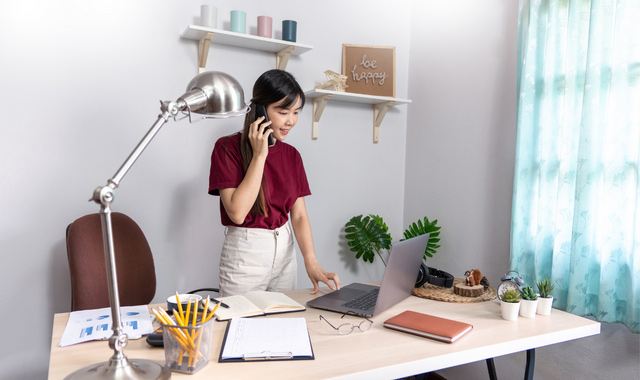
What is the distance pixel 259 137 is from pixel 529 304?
1.12 metres

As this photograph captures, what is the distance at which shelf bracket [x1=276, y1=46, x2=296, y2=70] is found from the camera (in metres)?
2.65

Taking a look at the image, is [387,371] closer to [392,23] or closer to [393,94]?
[393,94]

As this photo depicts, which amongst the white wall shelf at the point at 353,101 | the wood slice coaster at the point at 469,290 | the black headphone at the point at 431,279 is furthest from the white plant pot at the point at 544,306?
the white wall shelf at the point at 353,101

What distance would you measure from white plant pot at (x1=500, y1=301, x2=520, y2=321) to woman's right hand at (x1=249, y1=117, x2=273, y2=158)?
998 millimetres

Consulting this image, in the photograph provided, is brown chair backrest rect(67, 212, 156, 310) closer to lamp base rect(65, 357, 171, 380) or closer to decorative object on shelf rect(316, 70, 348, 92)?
lamp base rect(65, 357, 171, 380)

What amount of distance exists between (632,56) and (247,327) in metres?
1.77

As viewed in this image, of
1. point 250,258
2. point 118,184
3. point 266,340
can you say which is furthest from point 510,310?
point 118,184

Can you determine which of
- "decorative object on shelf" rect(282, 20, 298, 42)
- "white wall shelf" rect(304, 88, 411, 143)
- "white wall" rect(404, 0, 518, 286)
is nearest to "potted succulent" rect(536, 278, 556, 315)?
"white wall" rect(404, 0, 518, 286)

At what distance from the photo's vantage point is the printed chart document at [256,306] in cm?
143

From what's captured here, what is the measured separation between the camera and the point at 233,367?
3.54ft

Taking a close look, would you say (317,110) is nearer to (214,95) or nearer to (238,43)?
(238,43)

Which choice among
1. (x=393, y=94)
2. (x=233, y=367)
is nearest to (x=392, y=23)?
(x=393, y=94)

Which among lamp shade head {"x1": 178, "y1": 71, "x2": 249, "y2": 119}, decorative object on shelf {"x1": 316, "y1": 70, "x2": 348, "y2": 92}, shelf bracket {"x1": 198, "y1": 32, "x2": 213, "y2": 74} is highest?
shelf bracket {"x1": 198, "y1": 32, "x2": 213, "y2": 74}

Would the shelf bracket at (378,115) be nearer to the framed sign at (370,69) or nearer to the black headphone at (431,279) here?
the framed sign at (370,69)
